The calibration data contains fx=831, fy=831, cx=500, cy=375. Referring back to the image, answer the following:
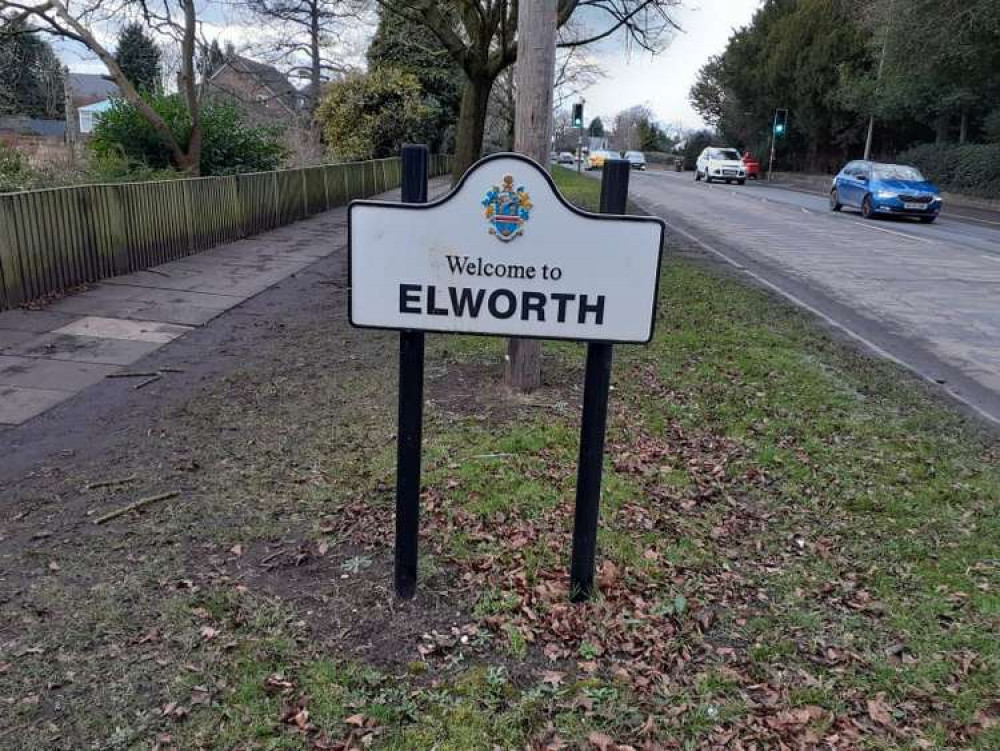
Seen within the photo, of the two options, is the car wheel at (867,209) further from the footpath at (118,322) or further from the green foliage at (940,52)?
the footpath at (118,322)

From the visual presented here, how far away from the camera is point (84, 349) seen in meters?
7.49

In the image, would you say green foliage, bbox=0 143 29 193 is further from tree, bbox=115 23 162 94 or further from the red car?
the red car

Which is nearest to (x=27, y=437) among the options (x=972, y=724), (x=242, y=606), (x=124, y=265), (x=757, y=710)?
(x=242, y=606)

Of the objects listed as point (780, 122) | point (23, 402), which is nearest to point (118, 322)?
point (23, 402)

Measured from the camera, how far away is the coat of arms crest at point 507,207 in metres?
3.20

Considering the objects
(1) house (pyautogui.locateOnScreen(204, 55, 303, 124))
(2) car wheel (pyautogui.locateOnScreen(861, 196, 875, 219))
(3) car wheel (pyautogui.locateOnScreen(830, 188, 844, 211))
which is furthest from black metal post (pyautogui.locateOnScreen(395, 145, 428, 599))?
(1) house (pyautogui.locateOnScreen(204, 55, 303, 124))

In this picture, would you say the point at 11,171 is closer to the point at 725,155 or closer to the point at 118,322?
the point at 118,322

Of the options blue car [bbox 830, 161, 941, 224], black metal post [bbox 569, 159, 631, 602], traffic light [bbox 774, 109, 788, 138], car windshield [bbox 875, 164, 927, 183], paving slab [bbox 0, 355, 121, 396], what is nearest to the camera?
black metal post [bbox 569, 159, 631, 602]

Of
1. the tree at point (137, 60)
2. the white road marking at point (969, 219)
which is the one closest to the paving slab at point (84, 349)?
the white road marking at point (969, 219)

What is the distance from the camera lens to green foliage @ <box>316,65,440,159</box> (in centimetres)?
3133

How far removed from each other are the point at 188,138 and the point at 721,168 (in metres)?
32.7

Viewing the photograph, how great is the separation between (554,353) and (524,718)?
4.89 metres

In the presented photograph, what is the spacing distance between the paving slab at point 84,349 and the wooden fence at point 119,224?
1.37m

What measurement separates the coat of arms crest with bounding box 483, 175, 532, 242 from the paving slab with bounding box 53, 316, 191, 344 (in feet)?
18.6
